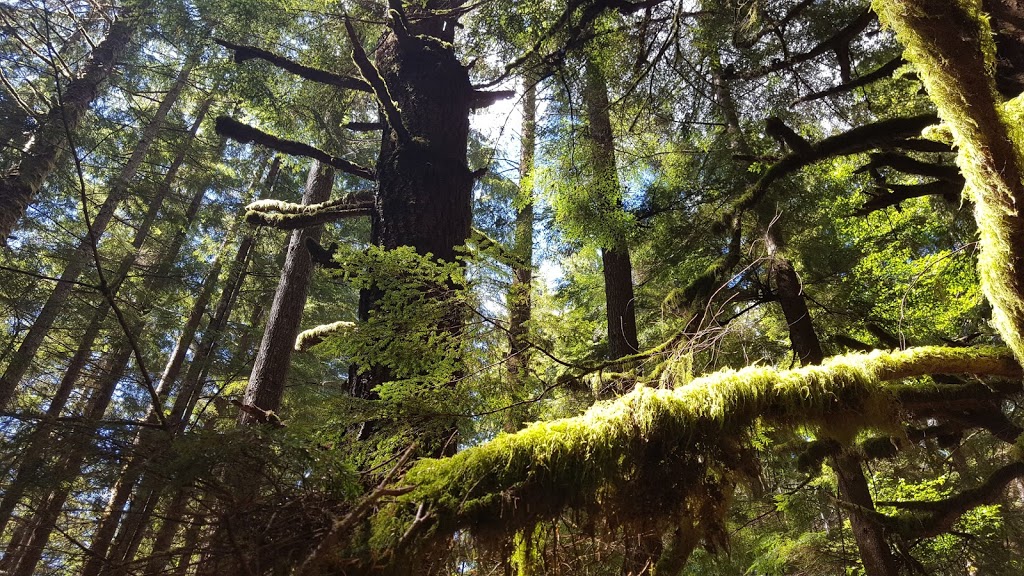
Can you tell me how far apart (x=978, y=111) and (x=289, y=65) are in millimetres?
4840

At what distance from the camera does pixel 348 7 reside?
690cm

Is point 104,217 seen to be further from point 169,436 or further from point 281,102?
point 169,436

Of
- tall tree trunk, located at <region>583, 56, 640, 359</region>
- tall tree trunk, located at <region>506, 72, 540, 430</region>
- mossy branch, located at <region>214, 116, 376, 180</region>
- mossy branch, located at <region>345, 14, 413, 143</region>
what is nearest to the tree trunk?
tall tree trunk, located at <region>583, 56, 640, 359</region>

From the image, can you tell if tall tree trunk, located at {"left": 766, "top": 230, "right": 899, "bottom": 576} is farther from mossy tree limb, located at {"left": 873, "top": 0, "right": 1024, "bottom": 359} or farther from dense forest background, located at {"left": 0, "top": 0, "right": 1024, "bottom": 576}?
mossy tree limb, located at {"left": 873, "top": 0, "right": 1024, "bottom": 359}

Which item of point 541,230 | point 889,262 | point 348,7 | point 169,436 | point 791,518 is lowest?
point 169,436

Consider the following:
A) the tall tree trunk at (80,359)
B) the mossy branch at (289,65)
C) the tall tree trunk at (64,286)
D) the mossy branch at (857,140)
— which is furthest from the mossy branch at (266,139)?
the mossy branch at (857,140)

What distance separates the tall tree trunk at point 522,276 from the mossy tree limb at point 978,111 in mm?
2024

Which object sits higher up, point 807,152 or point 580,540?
point 807,152

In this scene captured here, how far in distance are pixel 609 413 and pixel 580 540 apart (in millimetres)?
701

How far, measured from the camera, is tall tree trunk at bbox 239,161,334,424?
7.11 meters

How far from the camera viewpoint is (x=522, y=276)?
376 inches

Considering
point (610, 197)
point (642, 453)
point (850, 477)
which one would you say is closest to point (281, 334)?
point (610, 197)

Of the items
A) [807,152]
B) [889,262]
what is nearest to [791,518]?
[889,262]

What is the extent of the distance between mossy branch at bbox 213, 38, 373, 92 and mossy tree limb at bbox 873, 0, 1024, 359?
427 centimetres
